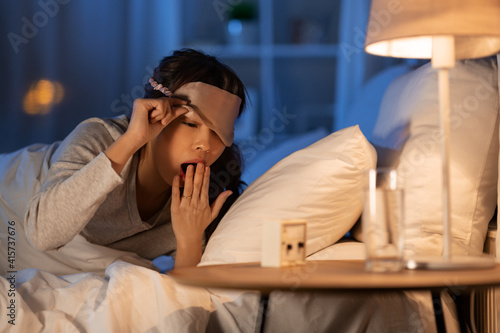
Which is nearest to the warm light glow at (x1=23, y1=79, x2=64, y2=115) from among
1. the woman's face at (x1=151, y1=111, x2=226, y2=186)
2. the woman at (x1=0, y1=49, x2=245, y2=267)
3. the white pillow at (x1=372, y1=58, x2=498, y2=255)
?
the woman at (x1=0, y1=49, x2=245, y2=267)

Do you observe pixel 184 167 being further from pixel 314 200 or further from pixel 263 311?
pixel 263 311

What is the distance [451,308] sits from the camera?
1.13 meters

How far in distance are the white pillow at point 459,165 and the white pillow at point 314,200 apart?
0.10 metres

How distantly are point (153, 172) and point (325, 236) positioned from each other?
1.95 feet

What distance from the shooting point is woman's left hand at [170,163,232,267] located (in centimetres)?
145

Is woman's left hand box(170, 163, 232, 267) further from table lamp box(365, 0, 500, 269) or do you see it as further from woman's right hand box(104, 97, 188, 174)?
table lamp box(365, 0, 500, 269)

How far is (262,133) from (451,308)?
1.74m

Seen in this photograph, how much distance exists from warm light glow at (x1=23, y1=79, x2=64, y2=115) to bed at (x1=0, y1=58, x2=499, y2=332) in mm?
1517

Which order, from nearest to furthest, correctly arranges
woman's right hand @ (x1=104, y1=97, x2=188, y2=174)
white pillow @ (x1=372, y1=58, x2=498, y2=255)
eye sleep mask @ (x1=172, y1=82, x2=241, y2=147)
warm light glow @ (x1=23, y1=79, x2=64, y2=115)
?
white pillow @ (x1=372, y1=58, x2=498, y2=255)
woman's right hand @ (x1=104, y1=97, x2=188, y2=174)
eye sleep mask @ (x1=172, y1=82, x2=241, y2=147)
warm light glow @ (x1=23, y1=79, x2=64, y2=115)

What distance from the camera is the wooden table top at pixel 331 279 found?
74 cm

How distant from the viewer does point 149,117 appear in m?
1.39

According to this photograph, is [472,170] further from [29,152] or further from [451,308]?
[29,152]

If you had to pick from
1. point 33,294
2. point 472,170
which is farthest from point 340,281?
point 33,294

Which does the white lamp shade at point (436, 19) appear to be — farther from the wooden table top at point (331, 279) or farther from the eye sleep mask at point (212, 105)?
the eye sleep mask at point (212, 105)
